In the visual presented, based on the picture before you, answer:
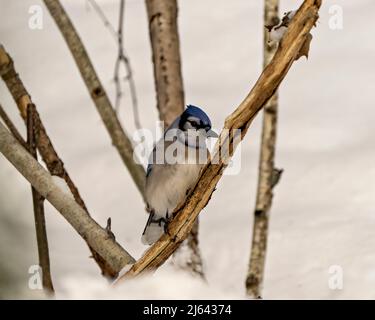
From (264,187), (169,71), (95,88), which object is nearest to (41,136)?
(95,88)

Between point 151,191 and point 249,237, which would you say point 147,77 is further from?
point 151,191

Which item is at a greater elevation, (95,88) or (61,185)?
(95,88)

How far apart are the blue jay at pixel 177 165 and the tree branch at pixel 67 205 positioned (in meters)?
0.48

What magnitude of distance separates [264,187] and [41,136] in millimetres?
1141

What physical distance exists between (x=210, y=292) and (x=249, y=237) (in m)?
2.81

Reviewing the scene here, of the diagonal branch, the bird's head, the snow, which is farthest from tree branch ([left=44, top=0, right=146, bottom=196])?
the diagonal branch

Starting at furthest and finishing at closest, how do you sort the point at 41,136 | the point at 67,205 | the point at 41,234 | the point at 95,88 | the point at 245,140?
the point at 245,140 < the point at 95,88 < the point at 41,136 < the point at 41,234 < the point at 67,205

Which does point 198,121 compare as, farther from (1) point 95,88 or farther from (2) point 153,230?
(1) point 95,88

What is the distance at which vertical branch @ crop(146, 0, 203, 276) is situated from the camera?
3576 mm

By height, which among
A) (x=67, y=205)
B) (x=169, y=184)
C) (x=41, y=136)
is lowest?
(x=67, y=205)

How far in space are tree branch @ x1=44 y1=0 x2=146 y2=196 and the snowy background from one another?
0.44 metres

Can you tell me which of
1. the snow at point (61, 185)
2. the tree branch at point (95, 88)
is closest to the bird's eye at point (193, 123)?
the snow at point (61, 185)

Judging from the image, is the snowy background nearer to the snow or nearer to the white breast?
the snow

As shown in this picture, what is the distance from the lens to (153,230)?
9.78ft
